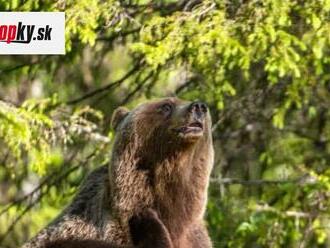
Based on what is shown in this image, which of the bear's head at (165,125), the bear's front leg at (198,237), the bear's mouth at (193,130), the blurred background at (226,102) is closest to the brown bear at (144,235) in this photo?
the bear's front leg at (198,237)

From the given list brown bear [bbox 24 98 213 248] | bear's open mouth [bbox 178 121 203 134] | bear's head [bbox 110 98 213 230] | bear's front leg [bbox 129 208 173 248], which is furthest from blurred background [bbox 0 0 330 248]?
bear's open mouth [bbox 178 121 203 134]

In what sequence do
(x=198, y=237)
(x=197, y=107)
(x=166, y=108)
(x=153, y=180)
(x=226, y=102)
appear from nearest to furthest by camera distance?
(x=197, y=107) < (x=153, y=180) < (x=166, y=108) < (x=198, y=237) < (x=226, y=102)

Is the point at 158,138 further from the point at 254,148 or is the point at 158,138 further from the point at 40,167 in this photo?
the point at 254,148

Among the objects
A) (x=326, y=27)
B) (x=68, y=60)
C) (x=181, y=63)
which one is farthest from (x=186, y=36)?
(x=68, y=60)

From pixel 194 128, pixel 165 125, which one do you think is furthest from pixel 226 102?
pixel 194 128

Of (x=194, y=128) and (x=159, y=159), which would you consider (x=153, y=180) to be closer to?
(x=159, y=159)

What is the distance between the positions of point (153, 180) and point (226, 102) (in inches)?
159

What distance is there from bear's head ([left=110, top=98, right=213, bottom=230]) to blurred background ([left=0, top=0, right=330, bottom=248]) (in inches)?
51.0

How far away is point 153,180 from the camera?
855 centimetres

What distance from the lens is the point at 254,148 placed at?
13.2 metres

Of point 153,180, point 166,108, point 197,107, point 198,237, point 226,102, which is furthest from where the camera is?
point 226,102

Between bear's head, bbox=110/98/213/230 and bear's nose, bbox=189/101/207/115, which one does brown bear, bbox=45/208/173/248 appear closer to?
bear's head, bbox=110/98/213/230

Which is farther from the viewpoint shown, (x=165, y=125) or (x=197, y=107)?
(x=165, y=125)

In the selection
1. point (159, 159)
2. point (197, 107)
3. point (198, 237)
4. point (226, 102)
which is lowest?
point (198, 237)
